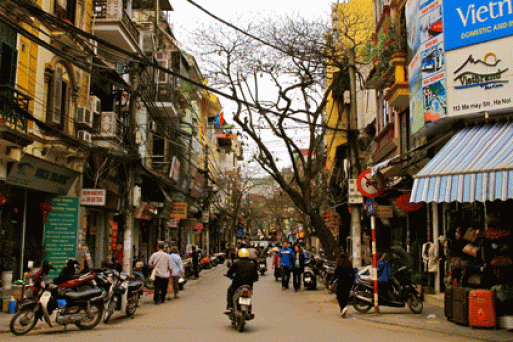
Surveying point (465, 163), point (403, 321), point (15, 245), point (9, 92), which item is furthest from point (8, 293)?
point (465, 163)

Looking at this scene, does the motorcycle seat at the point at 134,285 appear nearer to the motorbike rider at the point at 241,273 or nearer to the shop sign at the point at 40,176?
the motorbike rider at the point at 241,273

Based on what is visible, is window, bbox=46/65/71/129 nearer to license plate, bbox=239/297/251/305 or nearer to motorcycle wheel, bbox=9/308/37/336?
motorcycle wheel, bbox=9/308/37/336

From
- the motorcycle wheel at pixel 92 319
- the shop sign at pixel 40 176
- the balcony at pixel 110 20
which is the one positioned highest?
the balcony at pixel 110 20

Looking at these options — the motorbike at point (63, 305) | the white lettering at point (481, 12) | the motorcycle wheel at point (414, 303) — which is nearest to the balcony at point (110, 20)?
the motorbike at point (63, 305)

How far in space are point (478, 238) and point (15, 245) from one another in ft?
41.2

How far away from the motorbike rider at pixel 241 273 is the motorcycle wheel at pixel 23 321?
3731mm

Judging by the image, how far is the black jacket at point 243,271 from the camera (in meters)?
11.2

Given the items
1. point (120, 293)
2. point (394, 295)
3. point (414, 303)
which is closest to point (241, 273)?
point (120, 293)

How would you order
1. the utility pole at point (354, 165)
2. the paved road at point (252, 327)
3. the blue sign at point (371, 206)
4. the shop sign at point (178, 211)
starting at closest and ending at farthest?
1. the paved road at point (252, 327)
2. the blue sign at point (371, 206)
3. the utility pole at point (354, 165)
4. the shop sign at point (178, 211)

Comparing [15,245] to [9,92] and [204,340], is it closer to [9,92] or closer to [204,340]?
[9,92]

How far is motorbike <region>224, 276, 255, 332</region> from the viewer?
10297 millimetres

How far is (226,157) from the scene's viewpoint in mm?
77188

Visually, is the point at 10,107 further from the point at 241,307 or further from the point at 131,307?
the point at 241,307

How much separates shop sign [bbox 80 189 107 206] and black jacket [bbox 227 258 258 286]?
8.54 m
